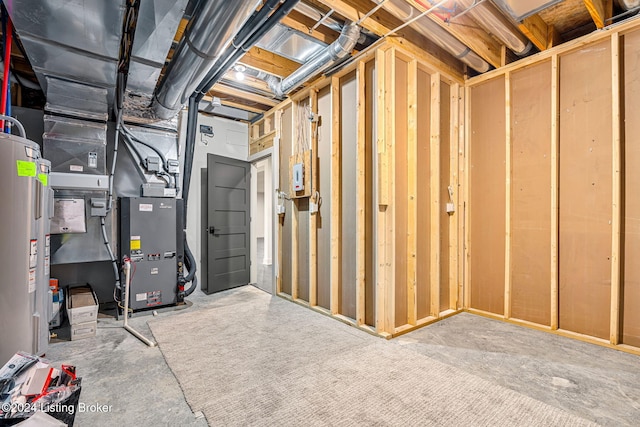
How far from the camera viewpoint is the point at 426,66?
3158 millimetres

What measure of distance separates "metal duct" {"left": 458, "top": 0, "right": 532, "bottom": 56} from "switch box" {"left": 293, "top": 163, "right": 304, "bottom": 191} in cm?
221

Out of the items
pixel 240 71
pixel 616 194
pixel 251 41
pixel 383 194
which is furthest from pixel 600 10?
pixel 240 71

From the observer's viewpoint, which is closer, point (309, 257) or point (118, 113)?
point (118, 113)

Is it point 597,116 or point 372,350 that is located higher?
point 597,116

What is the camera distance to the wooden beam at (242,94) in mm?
3942

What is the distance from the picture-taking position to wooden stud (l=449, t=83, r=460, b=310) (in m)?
3.52

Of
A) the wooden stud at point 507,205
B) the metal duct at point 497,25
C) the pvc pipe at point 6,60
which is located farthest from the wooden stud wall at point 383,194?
the pvc pipe at point 6,60

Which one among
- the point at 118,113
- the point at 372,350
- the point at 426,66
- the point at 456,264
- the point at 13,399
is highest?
the point at 426,66

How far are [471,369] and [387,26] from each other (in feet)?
9.82

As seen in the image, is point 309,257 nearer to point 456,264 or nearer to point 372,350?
point 372,350

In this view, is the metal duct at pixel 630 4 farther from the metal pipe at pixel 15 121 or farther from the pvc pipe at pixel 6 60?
the pvc pipe at pixel 6 60

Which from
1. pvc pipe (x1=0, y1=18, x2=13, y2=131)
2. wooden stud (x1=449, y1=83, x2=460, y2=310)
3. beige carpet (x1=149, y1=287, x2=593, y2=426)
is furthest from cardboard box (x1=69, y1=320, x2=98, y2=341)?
wooden stud (x1=449, y1=83, x2=460, y2=310)

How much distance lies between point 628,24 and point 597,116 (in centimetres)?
74

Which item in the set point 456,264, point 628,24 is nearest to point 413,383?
point 456,264
